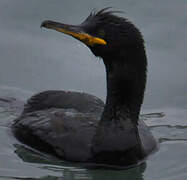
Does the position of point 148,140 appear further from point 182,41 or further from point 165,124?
point 182,41

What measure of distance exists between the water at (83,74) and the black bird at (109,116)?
153 mm

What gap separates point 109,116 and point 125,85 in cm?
41

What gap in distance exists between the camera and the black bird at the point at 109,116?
8266mm

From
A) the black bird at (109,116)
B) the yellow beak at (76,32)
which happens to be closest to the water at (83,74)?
the black bird at (109,116)

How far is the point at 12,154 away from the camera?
8.68 m

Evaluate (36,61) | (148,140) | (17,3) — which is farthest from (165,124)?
(17,3)

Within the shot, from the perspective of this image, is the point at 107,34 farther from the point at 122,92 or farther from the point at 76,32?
the point at 122,92

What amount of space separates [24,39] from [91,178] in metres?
4.51

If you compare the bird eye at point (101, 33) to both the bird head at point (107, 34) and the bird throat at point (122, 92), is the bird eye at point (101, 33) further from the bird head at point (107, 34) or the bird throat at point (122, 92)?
the bird throat at point (122, 92)

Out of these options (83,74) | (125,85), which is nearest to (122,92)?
(125,85)

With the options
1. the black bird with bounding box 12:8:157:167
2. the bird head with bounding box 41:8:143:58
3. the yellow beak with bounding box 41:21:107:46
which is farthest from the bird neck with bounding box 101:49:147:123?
the yellow beak with bounding box 41:21:107:46

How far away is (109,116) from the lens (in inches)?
337

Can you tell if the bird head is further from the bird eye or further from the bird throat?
the bird throat

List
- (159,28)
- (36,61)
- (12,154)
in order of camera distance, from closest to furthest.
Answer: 1. (12,154)
2. (36,61)
3. (159,28)
